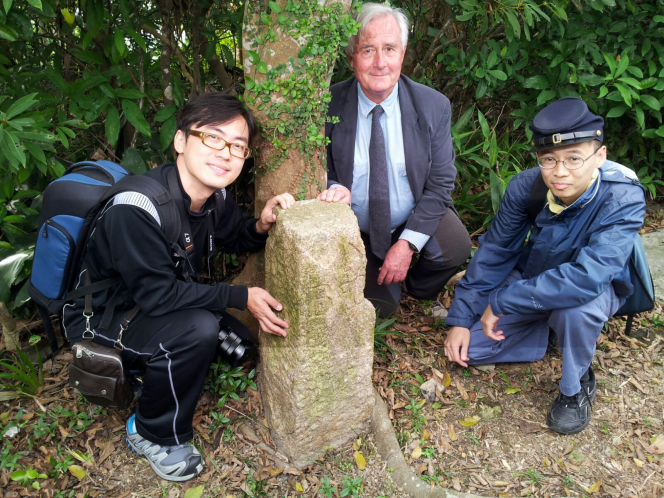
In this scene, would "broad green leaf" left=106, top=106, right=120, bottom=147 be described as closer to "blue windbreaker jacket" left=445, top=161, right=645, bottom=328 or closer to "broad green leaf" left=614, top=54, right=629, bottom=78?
"blue windbreaker jacket" left=445, top=161, right=645, bottom=328

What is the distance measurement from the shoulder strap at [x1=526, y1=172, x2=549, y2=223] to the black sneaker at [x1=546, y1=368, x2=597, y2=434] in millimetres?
1062

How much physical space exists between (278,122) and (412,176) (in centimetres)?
94

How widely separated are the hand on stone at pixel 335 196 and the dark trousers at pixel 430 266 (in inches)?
30.0

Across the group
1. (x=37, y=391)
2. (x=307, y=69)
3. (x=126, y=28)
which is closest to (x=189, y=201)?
(x=307, y=69)

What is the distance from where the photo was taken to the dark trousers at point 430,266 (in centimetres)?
342

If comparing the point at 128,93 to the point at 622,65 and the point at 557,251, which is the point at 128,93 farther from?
the point at 622,65

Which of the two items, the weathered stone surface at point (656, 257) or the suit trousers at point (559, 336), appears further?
the weathered stone surface at point (656, 257)

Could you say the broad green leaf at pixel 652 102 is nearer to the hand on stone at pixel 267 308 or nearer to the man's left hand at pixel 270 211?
the man's left hand at pixel 270 211

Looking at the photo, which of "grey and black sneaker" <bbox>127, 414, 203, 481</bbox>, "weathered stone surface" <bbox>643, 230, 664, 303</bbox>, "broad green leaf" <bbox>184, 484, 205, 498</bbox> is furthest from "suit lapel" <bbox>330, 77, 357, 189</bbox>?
"weathered stone surface" <bbox>643, 230, 664, 303</bbox>

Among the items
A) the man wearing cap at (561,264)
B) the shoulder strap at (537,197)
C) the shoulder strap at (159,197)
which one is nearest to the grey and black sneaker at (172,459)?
the shoulder strap at (159,197)

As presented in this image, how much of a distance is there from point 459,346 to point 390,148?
4.23 feet

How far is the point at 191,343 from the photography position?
2.43m

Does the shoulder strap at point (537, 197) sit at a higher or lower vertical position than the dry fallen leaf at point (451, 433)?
higher

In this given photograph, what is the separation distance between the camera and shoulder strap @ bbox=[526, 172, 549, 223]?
2.98m
